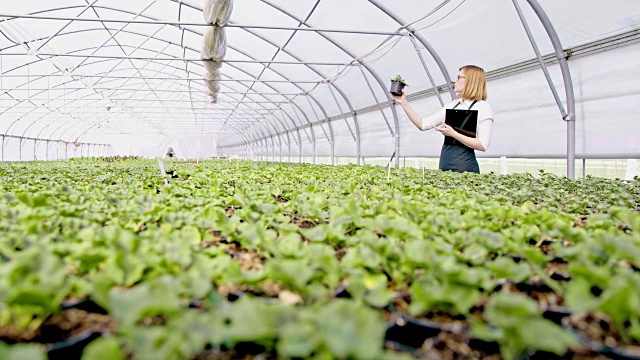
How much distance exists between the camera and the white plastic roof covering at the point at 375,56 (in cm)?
562

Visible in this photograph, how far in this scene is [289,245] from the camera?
1.14 meters

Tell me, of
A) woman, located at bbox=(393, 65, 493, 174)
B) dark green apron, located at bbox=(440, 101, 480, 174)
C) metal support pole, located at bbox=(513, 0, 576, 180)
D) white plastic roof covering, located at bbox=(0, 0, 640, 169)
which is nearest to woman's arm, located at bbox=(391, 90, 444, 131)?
woman, located at bbox=(393, 65, 493, 174)

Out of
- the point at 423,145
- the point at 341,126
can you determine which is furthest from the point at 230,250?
the point at 341,126

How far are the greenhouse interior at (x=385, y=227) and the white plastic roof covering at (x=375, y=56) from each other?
1.7 inches

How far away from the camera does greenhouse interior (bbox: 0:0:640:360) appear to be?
655mm

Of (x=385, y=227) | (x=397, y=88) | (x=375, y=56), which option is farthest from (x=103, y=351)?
(x=375, y=56)

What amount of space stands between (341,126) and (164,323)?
15.9m

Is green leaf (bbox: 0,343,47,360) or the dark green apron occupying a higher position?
the dark green apron

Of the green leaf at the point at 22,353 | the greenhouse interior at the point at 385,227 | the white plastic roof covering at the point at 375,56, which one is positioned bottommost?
the green leaf at the point at 22,353

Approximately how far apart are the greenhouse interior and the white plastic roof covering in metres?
0.04

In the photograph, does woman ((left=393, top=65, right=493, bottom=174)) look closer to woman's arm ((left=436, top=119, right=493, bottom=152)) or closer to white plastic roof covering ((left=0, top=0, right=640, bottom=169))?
woman's arm ((left=436, top=119, right=493, bottom=152))

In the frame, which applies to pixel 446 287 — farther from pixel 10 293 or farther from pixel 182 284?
pixel 10 293

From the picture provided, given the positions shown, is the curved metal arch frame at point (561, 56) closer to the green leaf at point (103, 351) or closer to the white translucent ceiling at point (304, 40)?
the white translucent ceiling at point (304, 40)

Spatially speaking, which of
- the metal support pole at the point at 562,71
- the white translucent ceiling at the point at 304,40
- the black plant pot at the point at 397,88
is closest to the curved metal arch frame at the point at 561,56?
the metal support pole at the point at 562,71
